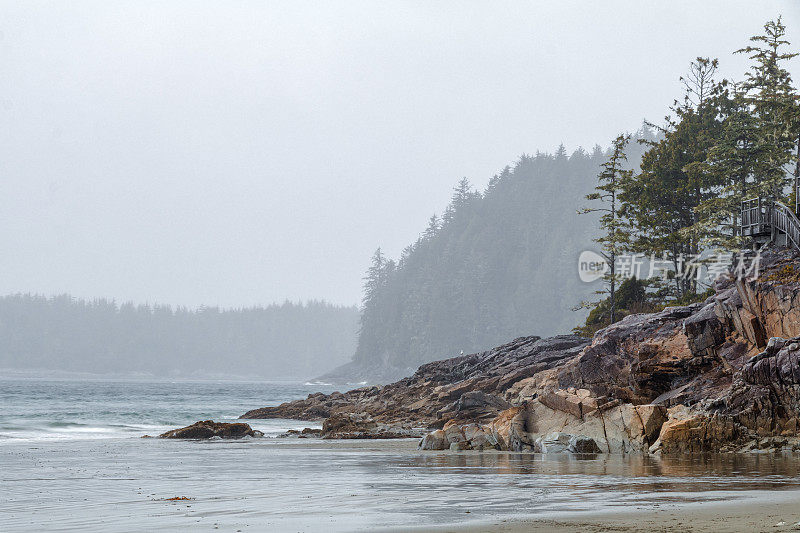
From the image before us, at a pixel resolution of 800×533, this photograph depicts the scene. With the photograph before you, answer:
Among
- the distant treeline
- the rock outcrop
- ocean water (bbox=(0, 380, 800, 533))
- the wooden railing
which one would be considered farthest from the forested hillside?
ocean water (bbox=(0, 380, 800, 533))

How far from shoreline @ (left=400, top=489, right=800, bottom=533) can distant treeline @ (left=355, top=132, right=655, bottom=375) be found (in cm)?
15804

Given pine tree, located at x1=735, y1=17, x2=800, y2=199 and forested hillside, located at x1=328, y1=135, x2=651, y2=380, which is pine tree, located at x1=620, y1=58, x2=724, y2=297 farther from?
forested hillside, located at x1=328, y1=135, x2=651, y2=380

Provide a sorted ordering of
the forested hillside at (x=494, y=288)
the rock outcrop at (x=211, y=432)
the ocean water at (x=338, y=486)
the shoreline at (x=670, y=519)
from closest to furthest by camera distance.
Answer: the shoreline at (x=670, y=519) < the ocean water at (x=338, y=486) < the rock outcrop at (x=211, y=432) < the forested hillside at (x=494, y=288)

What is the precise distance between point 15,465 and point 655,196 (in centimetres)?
4134

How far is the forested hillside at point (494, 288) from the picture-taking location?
17512cm

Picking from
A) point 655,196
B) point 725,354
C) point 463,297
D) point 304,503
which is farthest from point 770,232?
point 463,297

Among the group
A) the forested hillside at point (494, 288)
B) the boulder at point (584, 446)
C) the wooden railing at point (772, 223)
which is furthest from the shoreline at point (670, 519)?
the forested hillside at point (494, 288)

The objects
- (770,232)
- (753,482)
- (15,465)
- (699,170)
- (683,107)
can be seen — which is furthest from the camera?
(683,107)

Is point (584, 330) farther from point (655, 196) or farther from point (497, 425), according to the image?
point (497, 425)

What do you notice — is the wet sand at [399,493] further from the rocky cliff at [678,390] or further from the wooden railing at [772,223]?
the wooden railing at [772,223]

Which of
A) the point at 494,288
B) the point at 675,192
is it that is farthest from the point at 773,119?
the point at 494,288

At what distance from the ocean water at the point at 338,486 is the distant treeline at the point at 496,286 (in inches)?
5864

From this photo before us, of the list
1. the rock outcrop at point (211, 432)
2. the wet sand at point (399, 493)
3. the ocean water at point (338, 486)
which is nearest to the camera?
the wet sand at point (399, 493)

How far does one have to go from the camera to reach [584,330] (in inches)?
2045
